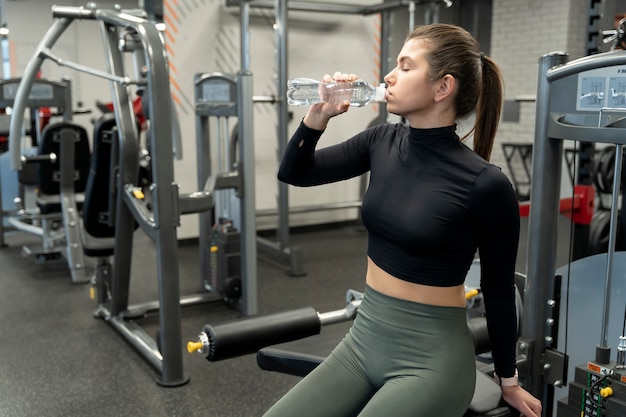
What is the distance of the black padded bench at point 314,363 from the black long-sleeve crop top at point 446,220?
0.07 m

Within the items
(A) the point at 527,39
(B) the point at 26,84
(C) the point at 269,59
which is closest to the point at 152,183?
(B) the point at 26,84

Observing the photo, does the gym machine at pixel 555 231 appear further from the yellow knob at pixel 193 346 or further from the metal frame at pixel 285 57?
the metal frame at pixel 285 57

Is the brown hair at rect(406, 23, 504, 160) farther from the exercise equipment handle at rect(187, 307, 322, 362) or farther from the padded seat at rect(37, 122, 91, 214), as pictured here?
the padded seat at rect(37, 122, 91, 214)

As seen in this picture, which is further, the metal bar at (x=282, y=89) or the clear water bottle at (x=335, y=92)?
the metal bar at (x=282, y=89)

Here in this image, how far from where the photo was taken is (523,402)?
1315 mm

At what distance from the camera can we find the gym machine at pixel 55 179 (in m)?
4.30

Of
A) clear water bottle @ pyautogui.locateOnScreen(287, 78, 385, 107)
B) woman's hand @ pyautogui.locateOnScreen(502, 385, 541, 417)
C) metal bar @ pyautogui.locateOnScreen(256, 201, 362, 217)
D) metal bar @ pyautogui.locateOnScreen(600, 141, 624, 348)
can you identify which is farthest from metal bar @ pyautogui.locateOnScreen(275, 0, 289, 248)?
woman's hand @ pyautogui.locateOnScreen(502, 385, 541, 417)

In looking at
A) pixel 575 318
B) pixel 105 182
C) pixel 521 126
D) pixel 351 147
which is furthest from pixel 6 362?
pixel 521 126

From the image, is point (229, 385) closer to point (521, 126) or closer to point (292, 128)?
point (292, 128)

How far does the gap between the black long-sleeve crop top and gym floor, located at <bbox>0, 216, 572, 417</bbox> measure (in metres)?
1.40

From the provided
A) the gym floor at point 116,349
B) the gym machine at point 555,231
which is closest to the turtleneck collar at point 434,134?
the gym machine at point 555,231

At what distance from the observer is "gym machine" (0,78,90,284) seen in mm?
4297

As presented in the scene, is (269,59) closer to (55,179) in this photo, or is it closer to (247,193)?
(55,179)

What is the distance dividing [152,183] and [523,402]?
1855 mm
